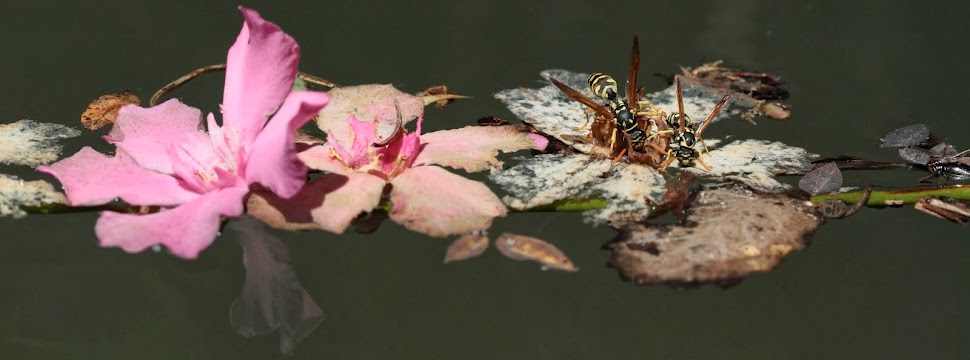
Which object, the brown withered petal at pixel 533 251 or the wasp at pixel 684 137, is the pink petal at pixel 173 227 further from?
the wasp at pixel 684 137

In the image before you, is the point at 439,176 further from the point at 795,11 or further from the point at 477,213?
the point at 795,11

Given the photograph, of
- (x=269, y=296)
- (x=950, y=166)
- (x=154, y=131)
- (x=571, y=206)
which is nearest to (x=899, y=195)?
(x=950, y=166)

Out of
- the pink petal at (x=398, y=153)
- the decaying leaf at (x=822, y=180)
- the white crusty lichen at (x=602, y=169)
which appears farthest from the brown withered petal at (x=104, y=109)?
the decaying leaf at (x=822, y=180)

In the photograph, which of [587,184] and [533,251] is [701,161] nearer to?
[587,184]

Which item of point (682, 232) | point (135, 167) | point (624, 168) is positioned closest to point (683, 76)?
point (624, 168)

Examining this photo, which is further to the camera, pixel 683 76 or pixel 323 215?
pixel 683 76

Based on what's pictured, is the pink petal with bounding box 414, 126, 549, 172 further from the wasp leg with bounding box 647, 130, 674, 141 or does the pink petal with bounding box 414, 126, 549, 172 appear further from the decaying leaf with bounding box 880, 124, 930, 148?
the decaying leaf with bounding box 880, 124, 930, 148
